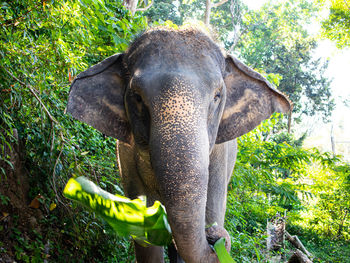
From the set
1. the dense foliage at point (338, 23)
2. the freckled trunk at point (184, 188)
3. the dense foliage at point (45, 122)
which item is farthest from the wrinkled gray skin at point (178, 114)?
the dense foliage at point (338, 23)

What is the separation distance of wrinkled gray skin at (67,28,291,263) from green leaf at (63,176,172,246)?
0.26ft

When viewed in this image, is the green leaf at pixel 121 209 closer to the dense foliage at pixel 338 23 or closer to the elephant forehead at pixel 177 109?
the elephant forehead at pixel 177 109

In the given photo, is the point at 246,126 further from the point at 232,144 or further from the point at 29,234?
the point at 29,234

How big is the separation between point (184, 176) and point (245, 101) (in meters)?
1.17

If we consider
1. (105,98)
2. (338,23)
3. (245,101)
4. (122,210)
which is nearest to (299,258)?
(245,101)

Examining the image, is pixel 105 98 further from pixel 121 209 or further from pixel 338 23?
pixel 338 23

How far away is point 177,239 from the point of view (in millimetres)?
1554

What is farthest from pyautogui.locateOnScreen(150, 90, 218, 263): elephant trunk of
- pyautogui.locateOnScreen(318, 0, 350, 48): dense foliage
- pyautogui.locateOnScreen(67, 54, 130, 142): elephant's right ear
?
pyautogui.locateOnScreen(318, 0, 350, 48): dense foliage

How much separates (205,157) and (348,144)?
55.0m

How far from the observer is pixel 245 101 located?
254 centimetres

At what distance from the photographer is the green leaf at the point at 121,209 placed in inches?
57.7

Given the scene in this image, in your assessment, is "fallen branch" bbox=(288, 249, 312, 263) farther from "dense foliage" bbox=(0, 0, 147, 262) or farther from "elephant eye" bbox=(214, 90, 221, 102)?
"elephant eye" bbox=(214, 90, 221, 102)

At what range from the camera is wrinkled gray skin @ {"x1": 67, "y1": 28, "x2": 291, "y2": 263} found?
1.55 m

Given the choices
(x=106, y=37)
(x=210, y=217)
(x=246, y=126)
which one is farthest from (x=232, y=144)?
(x=106, y=37)
